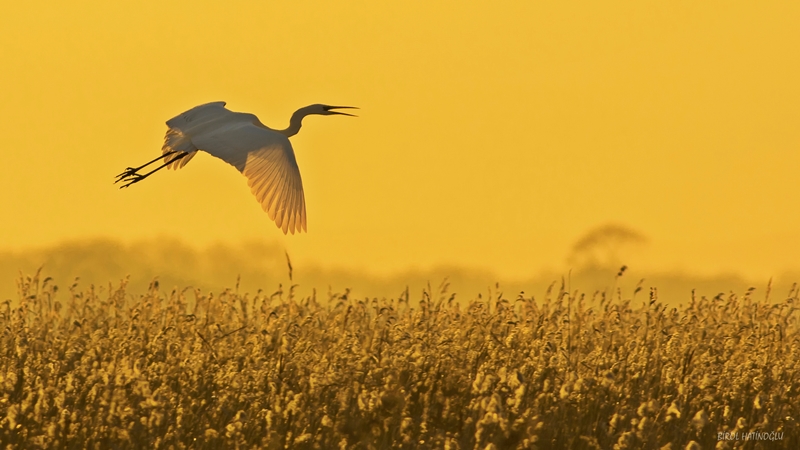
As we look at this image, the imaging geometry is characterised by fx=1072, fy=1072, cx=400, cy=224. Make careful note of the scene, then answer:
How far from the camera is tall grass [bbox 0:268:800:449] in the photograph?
15.2 ft

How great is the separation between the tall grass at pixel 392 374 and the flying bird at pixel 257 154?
0.55 meters

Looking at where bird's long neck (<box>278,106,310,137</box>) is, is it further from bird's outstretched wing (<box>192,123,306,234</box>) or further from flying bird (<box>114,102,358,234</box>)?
bird's outstretched wing (<box>192,123,306,234</box>)

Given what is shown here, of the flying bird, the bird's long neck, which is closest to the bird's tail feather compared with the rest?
the flying bird

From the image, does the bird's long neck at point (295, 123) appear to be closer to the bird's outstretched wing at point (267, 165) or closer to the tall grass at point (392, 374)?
the bird's outstretched wing at point (267, 165)

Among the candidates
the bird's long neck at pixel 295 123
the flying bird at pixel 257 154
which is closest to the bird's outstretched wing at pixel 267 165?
the flying bird at pixel 257 154

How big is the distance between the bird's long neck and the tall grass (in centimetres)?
189

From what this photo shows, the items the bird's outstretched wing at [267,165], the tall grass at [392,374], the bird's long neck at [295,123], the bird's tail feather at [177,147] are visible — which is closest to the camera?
the tall grass at [392,374]

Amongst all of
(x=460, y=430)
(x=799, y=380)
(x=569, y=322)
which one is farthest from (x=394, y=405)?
(x=799, y=380)

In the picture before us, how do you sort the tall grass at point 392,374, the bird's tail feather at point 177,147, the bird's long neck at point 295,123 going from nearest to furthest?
the tall grass at point 392,374 → the bird's tail feather at point 177,147 → the bird's long neck at point 295,123

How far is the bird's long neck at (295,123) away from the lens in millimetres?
8727

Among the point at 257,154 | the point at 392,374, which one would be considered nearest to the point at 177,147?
the point at 257,154

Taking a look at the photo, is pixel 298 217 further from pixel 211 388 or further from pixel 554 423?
pixel 554 423

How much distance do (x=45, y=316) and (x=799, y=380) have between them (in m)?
4.65

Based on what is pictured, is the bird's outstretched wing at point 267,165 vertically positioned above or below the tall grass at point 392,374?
above
